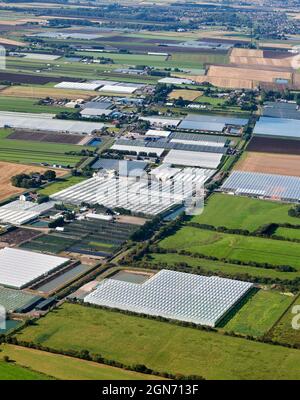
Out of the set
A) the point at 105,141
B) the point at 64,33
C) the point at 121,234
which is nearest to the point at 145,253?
the point at 121,234

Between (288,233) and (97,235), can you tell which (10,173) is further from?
(288,233)

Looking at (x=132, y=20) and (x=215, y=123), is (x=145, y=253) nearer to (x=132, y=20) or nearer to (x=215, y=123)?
(x=215, y=123)

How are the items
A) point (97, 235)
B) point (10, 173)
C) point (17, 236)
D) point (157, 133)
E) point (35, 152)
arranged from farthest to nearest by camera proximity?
point (157, 133)
point (35, 152)
point (10, 173)
point (97, 235)
point (17, 236)

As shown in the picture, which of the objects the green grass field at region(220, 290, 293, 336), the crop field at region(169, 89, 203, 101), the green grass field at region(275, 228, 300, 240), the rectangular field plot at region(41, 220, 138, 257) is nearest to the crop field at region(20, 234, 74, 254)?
the rectangular field plot at region(41, 220, 138, 257)

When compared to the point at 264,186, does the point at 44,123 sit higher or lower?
higher

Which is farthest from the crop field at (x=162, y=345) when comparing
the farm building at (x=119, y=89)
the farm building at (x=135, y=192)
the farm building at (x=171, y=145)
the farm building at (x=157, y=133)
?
the farm building at (x=119, y=89)

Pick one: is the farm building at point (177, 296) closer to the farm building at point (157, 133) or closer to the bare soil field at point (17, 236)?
the bare soil field at point (17, 236)

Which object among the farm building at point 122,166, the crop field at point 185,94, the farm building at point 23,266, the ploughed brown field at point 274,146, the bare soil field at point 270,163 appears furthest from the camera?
→ the crop field at point 185,94

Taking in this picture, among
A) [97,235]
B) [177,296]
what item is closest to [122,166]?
[97,235]
